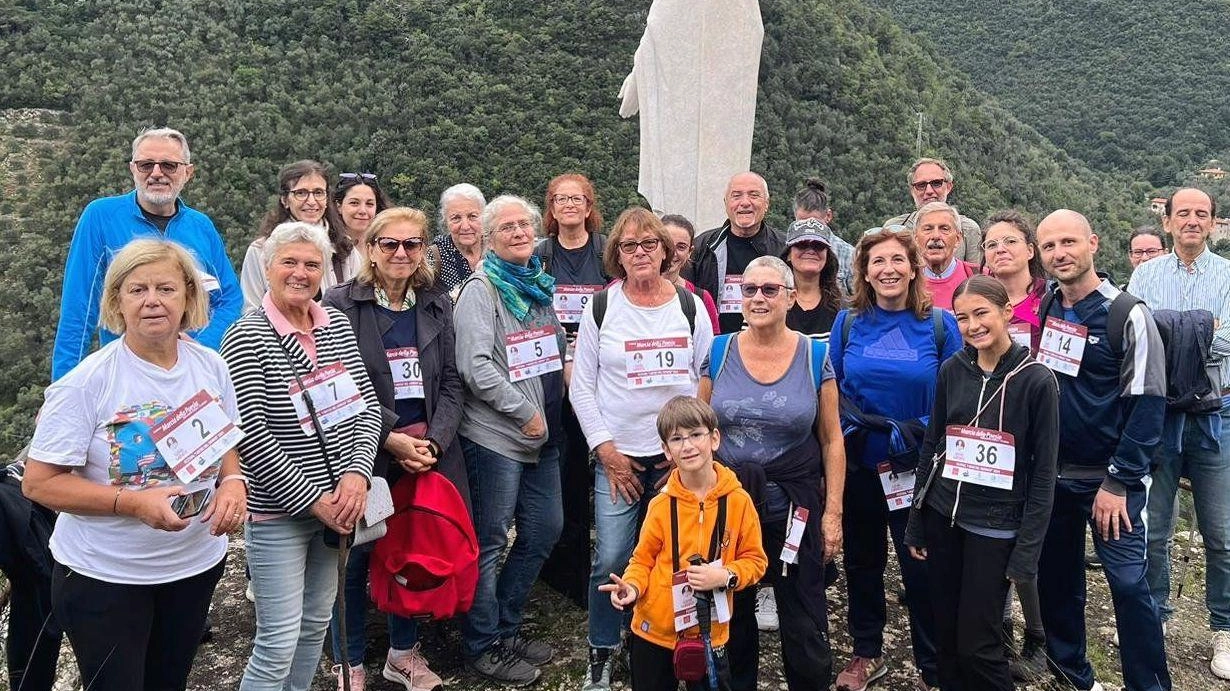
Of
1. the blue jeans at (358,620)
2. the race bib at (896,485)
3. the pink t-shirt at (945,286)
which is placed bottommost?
the blue jeans at (358,620)

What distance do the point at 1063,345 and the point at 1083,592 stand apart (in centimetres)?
94

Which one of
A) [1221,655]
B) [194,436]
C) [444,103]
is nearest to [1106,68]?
[444,103]

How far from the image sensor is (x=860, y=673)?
2.96 m

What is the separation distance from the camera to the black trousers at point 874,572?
9.30 ft

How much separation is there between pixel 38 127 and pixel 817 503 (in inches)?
601

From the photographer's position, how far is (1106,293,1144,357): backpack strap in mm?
2637

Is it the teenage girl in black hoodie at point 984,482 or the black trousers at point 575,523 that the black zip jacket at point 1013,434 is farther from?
the black trousers at point 575,523

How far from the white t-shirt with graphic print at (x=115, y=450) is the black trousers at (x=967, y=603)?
2.15 meters

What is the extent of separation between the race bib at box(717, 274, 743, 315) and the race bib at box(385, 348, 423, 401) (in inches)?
59.9

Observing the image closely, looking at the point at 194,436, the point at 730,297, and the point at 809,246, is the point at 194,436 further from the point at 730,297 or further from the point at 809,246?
the point at 730,297

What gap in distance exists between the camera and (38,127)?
525 inches

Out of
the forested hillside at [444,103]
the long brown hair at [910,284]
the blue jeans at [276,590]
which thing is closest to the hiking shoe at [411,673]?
the blue jeans at [276,590]

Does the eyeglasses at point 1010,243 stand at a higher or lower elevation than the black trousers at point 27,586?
higher

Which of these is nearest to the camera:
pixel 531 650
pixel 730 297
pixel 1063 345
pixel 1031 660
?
pixel 1063 345
